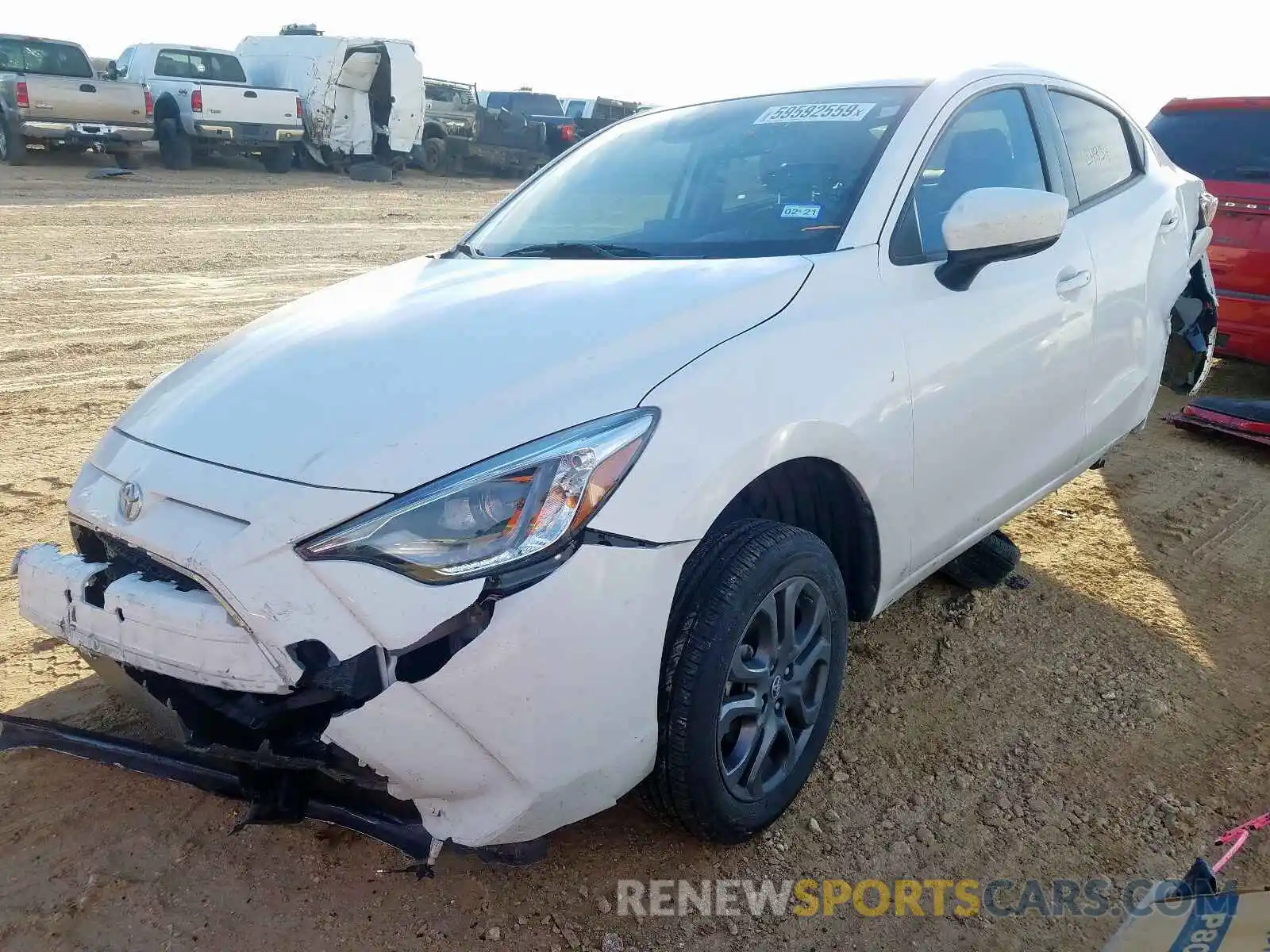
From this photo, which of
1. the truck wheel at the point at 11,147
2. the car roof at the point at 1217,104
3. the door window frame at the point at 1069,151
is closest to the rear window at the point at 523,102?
the truck wheel at the point at 11,147

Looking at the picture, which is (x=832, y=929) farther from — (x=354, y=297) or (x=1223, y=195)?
(x=1223, y=195)

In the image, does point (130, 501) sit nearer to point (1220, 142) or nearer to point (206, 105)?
point (1220, 142)

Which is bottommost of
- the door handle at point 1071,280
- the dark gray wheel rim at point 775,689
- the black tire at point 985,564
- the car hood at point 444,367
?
the black tire at point 985,564

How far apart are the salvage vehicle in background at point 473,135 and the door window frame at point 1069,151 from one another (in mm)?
19986

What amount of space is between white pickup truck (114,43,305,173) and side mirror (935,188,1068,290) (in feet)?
54.3

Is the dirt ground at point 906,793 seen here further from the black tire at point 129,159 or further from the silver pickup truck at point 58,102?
the black tire at point 129,159

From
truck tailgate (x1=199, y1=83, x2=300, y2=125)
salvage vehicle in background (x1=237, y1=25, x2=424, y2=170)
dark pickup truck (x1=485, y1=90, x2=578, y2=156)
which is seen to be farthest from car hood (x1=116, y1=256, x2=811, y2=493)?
dark pickup truck (x1=485, y1=90, x2=578, y2=156)

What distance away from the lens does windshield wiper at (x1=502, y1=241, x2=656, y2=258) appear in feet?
9.14

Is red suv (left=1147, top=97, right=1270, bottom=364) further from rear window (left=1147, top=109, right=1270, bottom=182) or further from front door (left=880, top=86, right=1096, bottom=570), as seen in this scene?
front door (left=880, top=86, right=1096, bottom=570)

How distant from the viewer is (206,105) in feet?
53.5

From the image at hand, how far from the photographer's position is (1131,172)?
3.96 m

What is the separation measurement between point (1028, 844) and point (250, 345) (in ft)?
7.53

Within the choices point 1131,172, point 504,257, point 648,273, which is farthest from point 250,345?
point 1131,172

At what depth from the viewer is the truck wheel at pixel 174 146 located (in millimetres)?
16703
